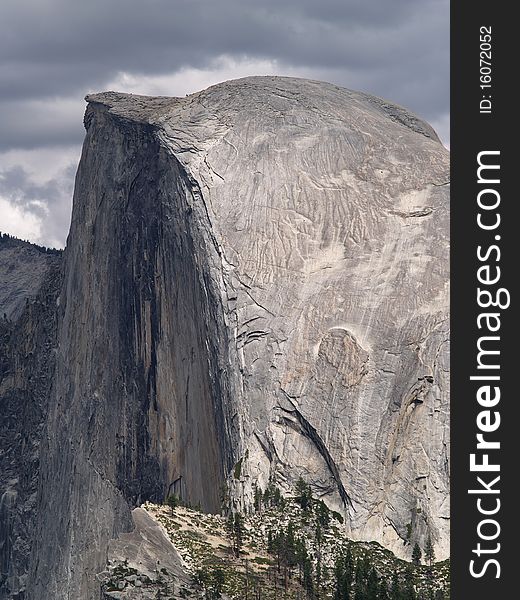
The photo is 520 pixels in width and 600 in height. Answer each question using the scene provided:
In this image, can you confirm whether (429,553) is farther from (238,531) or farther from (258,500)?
(238,531)

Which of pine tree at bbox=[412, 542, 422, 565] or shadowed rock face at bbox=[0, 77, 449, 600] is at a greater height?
shadowed rock face at bbox=[0, 77, 449, 600]

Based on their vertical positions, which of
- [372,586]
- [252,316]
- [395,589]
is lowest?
[395,589]

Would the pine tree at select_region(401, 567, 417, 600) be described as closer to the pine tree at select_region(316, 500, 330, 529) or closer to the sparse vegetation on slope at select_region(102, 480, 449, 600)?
the sparse vegetation on slope at select_region(102, 480, 449, 600)

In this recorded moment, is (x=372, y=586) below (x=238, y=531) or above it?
below

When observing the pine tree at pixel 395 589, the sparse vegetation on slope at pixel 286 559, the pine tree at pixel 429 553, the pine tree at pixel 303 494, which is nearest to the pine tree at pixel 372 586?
the sparse vegetation on slope at pixel 286 559

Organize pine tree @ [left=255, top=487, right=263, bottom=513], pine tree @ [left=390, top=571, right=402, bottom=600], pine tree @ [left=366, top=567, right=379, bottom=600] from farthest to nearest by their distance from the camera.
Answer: pine tree @ [left=255, top=487, right=263, bottom=513] < pine tree @ [left=366, top=567, right=379, bottom=600] < pine tree @ [left=390, top=571, right=402, bottom=600]

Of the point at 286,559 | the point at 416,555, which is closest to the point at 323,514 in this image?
the point at 416,555

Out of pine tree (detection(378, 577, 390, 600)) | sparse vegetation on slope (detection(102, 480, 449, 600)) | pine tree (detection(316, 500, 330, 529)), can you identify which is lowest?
pine tree (detection(378, 577, 390, 600))

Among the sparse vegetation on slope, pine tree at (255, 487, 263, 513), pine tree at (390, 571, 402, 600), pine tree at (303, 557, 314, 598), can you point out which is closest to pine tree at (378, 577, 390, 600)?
the sparse vegetation on slope
